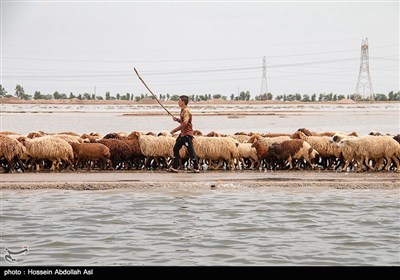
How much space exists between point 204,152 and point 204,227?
24.6ft

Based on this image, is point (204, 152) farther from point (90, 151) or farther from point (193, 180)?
point (90, 151)

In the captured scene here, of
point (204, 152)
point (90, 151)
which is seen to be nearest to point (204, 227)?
point (204, 152)

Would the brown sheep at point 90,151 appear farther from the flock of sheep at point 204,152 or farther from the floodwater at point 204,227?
the floodwater at point 204,227

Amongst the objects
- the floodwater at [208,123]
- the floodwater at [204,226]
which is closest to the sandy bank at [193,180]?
the floodwater at [204,226]

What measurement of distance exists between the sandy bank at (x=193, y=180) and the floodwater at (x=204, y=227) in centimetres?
41

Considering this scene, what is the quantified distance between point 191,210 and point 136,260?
12.3 ft

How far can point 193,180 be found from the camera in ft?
54.9

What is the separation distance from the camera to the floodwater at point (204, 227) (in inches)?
398

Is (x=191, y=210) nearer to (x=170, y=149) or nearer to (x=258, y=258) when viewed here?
(x=258, y=258)

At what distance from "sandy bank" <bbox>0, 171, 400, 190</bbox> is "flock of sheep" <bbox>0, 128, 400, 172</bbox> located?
0.82 meters

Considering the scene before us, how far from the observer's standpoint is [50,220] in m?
12.6

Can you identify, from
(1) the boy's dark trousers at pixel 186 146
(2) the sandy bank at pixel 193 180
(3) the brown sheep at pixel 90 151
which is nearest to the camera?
(2) the sandy bank at pixel 193 180

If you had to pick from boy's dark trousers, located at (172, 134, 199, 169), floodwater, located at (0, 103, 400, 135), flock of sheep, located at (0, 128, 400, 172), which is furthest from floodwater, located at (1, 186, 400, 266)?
floodwater, located at (0, 103, 400, 135)
